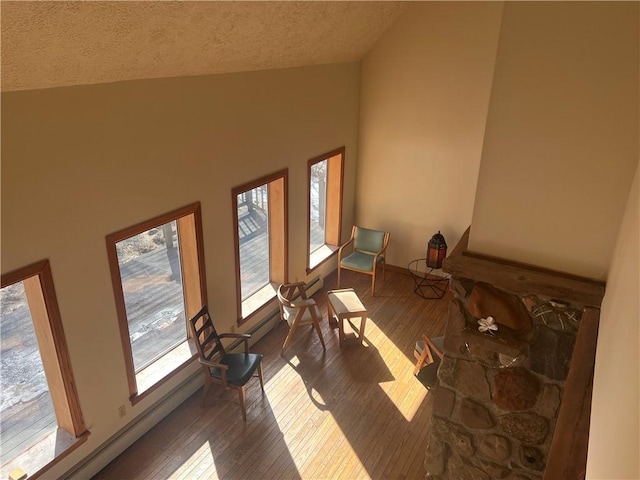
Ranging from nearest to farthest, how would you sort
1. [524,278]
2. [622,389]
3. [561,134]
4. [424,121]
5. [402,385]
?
[622,389], [561,134], [524,278], [402,385], [424,121]

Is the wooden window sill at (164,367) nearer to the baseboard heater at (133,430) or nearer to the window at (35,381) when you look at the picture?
the baseboard heater at (133,430)

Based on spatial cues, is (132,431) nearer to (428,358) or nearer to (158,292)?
(158,292)

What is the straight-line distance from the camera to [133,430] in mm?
4371

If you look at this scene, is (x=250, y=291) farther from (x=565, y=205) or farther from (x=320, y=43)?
(x=565, y=205)

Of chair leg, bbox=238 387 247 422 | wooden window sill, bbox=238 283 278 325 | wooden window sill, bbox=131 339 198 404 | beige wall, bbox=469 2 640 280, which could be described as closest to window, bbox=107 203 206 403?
wooden window sill, bbox=131 339 198 404

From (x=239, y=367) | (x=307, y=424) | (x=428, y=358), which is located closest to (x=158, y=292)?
(x=239, y=367)

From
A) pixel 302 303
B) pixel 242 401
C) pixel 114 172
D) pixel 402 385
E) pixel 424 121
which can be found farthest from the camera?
pixel 424 121

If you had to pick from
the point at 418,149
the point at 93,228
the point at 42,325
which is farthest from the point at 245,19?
the point at 418,149

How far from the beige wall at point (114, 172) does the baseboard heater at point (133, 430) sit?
80 millimetres

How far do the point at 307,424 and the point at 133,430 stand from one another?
1583 millimetres

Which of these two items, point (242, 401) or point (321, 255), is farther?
point (321, 255)

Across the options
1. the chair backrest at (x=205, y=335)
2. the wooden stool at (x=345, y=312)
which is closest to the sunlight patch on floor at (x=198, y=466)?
the chair backrest at (x=205, y=335)

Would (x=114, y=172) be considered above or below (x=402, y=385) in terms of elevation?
above

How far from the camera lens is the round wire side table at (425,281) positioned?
7004mm
